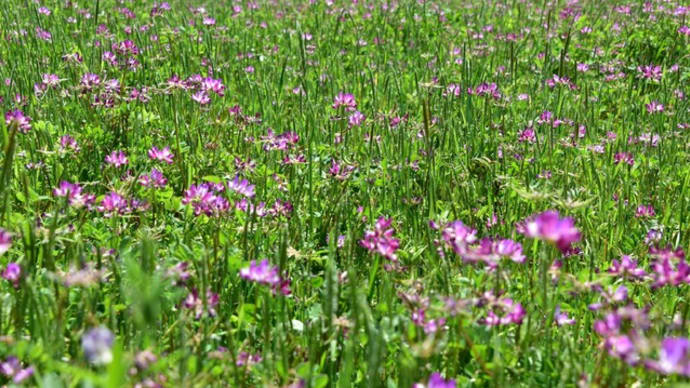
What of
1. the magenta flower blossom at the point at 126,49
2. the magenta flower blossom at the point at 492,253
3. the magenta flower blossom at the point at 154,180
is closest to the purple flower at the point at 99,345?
the magenta flower blossom at the point at 492,253

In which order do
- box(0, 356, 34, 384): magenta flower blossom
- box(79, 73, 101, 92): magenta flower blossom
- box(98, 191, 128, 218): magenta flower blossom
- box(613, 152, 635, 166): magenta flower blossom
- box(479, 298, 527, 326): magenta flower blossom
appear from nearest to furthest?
box(0, 356, 34, 384): magenta flower blossom < box(479, 298, 527, 326): magenta flower blossom < box(98, 191, 128, 218): magenta flower blossom < box(79, 73, 101, 92): magenta flower blossom < box(613, 152, 635, 166): magenta flower blossom

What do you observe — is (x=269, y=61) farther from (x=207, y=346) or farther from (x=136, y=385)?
(x=136, y=385)

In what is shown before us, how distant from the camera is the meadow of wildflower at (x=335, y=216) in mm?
1629

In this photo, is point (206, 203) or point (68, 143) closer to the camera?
point (206, 203)

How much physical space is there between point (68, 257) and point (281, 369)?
88 cm

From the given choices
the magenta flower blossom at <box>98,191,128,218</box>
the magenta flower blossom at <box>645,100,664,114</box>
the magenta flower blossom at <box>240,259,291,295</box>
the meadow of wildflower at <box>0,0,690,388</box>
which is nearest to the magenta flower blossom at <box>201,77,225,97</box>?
the meadow of wildflower at <box>0,0,690,388</box>

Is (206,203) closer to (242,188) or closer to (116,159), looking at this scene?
(242,188)

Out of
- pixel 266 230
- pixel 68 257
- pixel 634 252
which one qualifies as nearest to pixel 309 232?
pixel 266 230

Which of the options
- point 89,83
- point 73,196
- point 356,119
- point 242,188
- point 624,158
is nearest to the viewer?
point 73,196

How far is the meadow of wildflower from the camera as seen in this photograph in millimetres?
1629

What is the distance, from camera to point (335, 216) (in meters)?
2.56

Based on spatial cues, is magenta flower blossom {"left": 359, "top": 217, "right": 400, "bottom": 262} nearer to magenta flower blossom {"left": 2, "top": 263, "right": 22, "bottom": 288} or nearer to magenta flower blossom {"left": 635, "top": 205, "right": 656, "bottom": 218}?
magenta flower blossom {"left": 2, "top": 263, "right": 22, "bottom": 288}

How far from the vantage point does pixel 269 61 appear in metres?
5.38

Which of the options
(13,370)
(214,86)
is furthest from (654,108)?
(13,370)
